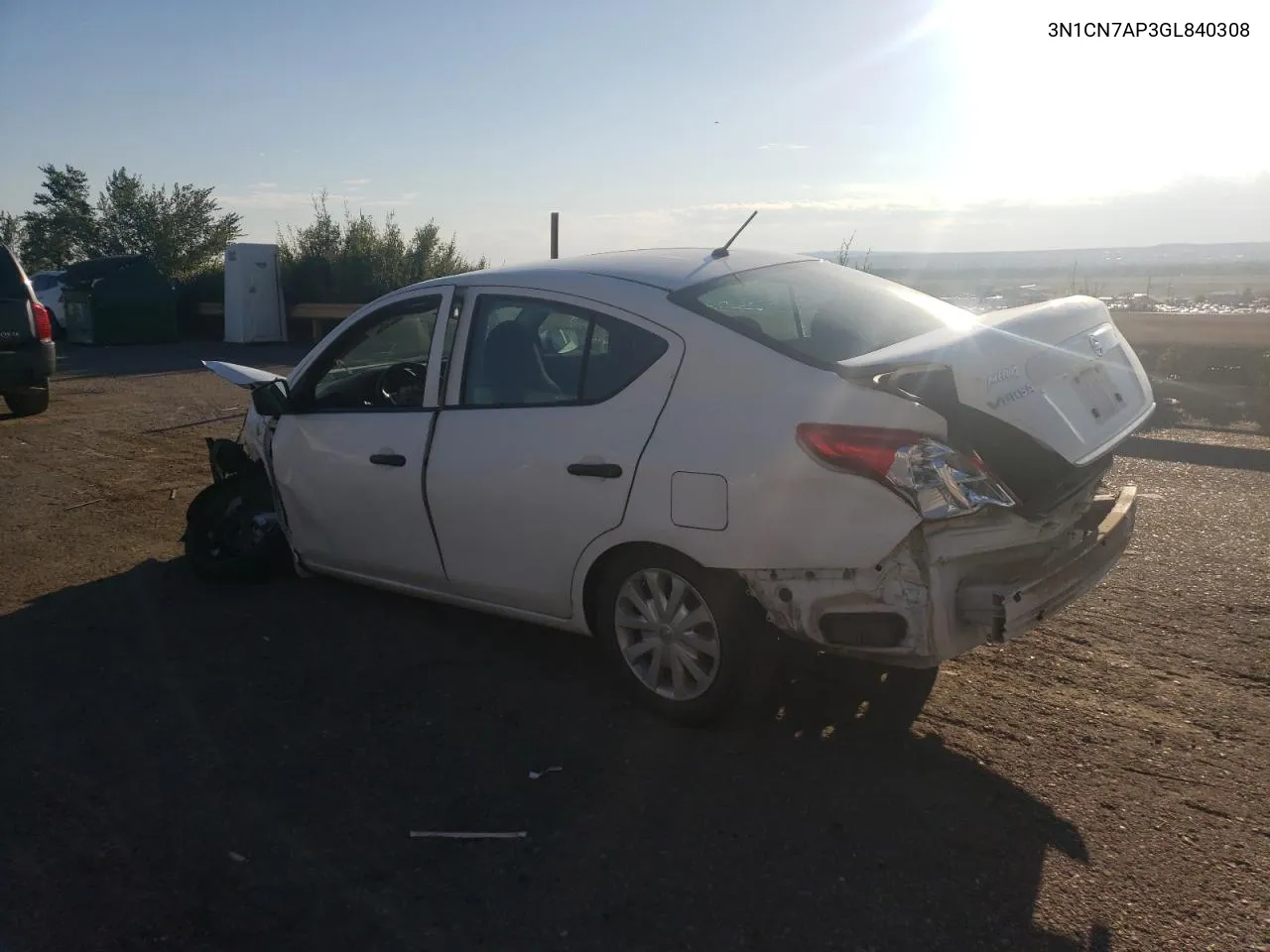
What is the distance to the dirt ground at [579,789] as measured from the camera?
10.3ft

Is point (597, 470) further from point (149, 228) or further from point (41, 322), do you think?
point (149, 228)

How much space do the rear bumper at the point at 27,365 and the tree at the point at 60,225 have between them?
32.2 meters

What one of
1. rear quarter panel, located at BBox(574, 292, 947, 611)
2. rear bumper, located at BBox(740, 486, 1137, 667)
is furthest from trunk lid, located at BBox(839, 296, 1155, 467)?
rear bumper, located at BBox(740, 486, 1137, 667)

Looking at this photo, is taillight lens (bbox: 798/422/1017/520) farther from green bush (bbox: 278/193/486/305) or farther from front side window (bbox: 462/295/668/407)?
green bush (bbox: 278/193/486/305)

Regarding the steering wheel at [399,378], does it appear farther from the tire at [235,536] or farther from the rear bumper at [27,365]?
the rear bumper at [27,365]

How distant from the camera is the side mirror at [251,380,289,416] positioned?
18.5 ft

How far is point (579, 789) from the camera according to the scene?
388 centimetres

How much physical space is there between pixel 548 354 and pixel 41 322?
9206 mm

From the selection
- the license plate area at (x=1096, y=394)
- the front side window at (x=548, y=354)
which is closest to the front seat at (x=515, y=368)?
the front side window at (x=548, y=354)

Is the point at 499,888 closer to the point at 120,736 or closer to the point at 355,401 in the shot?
the point at 120,736

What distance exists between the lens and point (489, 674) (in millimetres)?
4934

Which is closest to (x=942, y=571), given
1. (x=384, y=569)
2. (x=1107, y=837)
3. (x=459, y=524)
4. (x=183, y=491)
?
(x=1107, y=837)

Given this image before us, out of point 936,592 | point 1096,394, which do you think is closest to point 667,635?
point 936,592

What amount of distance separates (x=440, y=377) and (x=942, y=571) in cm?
234
